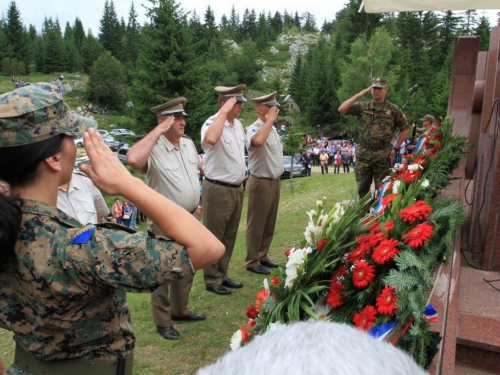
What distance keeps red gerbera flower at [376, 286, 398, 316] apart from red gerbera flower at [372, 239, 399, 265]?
170 mm

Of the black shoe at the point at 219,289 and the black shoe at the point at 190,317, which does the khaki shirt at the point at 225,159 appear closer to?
the black shoe at the point at 219,289

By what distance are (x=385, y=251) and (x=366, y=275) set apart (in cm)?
17

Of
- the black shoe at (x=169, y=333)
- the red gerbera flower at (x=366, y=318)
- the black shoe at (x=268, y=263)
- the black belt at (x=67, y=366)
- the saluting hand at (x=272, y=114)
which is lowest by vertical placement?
the black shoe at (x=268, y=263)

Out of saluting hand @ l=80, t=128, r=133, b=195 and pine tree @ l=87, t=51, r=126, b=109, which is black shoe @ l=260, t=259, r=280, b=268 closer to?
saluting hand @ l=80, t=128, r=133, b=195

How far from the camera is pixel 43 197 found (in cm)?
141

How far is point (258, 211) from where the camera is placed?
5355 mm

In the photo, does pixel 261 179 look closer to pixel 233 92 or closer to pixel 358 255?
pixel 233 92

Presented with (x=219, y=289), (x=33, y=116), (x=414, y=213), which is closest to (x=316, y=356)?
(x=33, y=116)

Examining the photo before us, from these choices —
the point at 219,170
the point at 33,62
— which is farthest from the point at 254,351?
the point at 33,62

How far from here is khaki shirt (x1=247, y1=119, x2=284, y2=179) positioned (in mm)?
5211

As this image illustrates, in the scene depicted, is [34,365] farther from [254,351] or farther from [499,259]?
[499,259]

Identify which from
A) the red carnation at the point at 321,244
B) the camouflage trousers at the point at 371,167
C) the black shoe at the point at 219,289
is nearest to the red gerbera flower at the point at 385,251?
the red carnation at the point at 321,244

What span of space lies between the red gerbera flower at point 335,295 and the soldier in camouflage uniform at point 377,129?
12.9 feet

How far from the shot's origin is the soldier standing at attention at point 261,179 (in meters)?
5.23
